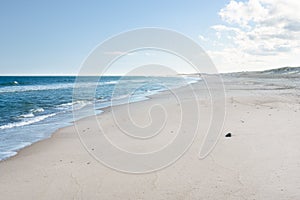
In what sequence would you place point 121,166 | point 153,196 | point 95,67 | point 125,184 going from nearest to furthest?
point 153,196, point 125,184, point 121,166, point 95,67

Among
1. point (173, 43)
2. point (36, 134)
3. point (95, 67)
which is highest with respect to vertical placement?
point (173, 43)

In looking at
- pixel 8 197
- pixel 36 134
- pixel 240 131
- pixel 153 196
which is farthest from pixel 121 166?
pixel 36 134

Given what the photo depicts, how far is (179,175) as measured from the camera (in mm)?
4988

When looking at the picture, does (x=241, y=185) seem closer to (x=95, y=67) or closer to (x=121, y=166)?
(x=121, y=166)

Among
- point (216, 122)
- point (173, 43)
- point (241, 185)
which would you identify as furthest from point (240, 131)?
point (241, 185)

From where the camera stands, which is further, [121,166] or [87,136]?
[87,136]

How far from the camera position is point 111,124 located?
422 inches

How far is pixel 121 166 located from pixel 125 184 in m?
0.94

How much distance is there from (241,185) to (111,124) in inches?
271

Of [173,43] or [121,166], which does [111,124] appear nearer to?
[173,43]

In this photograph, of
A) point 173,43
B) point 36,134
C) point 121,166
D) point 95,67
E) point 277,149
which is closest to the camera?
point 121,166

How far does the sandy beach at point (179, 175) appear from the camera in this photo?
4.29 m

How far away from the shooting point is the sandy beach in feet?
14.1

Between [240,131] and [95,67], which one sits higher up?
[95,67]
